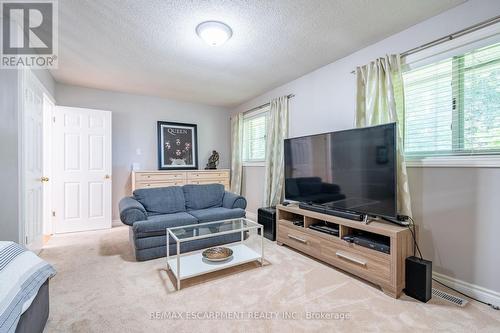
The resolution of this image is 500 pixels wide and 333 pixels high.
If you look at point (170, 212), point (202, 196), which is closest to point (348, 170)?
point (202, 196)

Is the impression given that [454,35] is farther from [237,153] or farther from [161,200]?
[237,153]

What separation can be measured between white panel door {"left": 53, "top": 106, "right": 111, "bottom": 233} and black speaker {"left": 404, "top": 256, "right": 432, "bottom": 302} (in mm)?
4356

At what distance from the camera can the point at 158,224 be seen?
2.70 m

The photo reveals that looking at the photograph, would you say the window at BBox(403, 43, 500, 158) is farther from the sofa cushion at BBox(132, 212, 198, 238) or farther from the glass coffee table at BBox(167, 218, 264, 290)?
the sofa cushion at BBox(132, 212, 198, 238)

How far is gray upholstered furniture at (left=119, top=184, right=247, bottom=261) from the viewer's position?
266cm

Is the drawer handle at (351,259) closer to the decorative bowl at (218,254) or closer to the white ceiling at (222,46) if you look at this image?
the decorative bowl at (218,254)

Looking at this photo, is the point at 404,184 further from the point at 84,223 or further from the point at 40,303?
the point at 84,223

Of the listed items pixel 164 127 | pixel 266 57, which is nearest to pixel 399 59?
pixel 266 57

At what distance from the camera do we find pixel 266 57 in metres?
2.88

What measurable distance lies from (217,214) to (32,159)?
224cm

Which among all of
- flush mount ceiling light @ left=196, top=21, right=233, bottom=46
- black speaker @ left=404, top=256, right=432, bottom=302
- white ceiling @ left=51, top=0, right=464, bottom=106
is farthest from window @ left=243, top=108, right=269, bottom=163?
black speaker @ left=404, top=256, right=432, bottom=302

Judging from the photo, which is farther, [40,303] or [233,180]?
[233,180]

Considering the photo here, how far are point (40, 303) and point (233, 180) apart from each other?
12.8 feet

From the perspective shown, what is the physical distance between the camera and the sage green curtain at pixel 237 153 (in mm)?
4988
